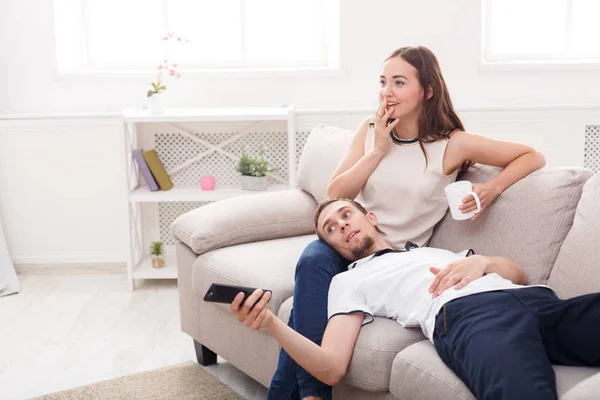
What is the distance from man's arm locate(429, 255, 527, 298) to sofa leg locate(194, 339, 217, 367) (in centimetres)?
113

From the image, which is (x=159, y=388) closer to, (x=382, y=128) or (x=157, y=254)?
(x=382, y=128)

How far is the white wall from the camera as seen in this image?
13.1 feet

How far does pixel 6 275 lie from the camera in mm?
4035

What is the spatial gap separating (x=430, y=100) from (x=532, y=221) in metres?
0.52

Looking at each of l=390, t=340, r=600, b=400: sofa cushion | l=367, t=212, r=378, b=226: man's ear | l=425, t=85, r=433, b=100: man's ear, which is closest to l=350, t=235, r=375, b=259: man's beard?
l=367, t=212, r=378, b=226: man's ear

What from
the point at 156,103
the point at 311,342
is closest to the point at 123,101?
the point at 156,103

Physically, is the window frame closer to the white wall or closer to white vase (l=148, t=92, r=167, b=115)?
the white wall

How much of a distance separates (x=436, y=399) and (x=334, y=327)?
36 cm

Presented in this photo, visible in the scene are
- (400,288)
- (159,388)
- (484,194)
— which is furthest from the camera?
(159,388)

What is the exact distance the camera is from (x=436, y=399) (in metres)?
1.92

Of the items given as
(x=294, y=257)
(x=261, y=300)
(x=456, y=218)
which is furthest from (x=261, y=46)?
(x=261, y=300)

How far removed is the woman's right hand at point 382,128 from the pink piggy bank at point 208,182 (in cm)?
155

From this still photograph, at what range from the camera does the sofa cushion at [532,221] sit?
2.29m

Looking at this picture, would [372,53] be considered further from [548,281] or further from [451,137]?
[548,281]
